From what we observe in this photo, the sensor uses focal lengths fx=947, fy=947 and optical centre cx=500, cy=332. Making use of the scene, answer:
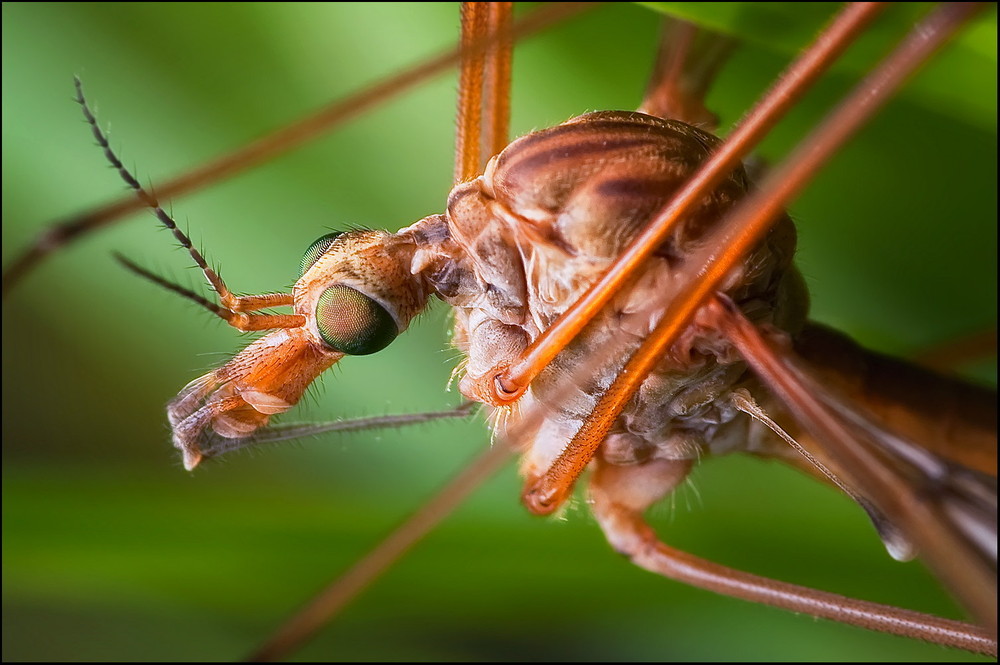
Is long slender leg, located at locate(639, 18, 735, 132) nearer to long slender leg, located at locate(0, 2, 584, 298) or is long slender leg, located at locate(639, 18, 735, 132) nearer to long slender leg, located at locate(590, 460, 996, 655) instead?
long slender leg, located at locate(0, 2, 584, 298)

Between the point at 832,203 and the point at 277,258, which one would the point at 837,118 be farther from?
the point at 277,258

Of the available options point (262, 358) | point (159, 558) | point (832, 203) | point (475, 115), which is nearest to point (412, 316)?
point (262, 358)

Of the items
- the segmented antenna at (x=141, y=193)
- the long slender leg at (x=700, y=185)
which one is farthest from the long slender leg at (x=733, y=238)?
the segmented antenna at (x=141, y=193)

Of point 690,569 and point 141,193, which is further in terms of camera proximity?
point 690,569

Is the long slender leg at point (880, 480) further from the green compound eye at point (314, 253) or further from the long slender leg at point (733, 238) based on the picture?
the green compound eye at point (314, 253)

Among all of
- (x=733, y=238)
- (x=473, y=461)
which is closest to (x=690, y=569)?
(x=473, y=461)

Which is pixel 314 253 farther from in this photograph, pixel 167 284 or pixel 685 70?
pixel 685 70

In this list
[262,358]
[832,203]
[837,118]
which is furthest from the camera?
[832,203]
